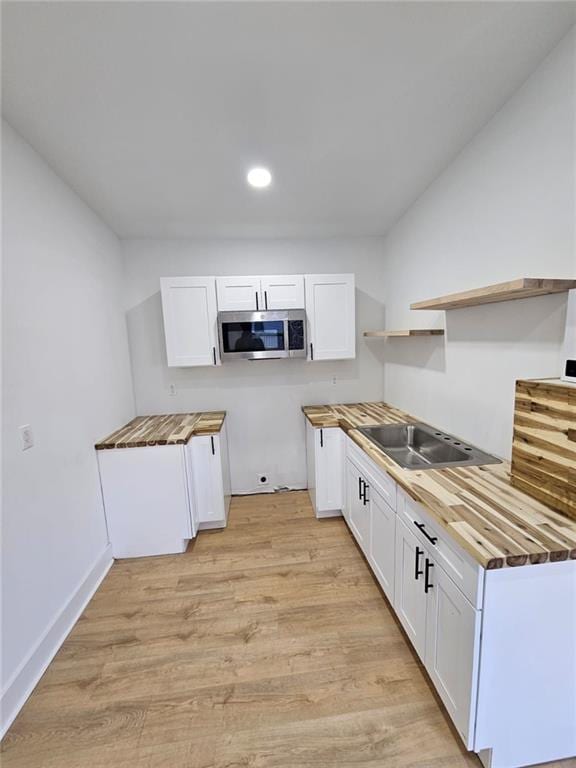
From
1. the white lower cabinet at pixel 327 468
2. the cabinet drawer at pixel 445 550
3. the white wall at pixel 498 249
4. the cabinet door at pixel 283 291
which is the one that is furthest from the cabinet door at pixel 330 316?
the cabinet drawer at pixel 445 550

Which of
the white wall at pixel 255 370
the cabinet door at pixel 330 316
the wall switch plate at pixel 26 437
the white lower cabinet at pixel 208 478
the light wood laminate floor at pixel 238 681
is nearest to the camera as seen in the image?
the light wood laminate floor at pixel 238 681

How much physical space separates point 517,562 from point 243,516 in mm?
2230

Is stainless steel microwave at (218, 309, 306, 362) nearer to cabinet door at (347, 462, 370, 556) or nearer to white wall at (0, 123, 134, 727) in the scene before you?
white wall at (0, 123, 134, 727)

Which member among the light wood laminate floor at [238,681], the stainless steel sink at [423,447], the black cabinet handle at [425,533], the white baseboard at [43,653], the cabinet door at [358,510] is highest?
the stainless steel sink at [423,447]

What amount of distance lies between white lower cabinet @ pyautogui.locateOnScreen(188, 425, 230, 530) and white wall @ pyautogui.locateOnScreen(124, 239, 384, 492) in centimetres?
60

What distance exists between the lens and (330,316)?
2670mm

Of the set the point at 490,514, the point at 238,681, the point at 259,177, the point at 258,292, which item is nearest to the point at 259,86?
the point at 259,177

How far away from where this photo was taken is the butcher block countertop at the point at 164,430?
215 centimetres

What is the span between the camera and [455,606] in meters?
1.05

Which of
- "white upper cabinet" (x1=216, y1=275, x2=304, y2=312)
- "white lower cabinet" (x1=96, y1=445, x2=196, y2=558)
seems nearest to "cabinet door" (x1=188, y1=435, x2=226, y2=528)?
"white lower cabinet" (x1=96, y1=445, x2=196, y2=558)

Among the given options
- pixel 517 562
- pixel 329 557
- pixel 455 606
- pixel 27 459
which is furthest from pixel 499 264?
pixel 27 459

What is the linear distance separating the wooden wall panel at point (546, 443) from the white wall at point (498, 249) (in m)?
0.27

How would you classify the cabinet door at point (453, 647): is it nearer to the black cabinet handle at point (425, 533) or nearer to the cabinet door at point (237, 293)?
the black cabinet handle at point (425, 533)

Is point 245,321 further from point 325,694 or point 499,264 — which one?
point 325,694
